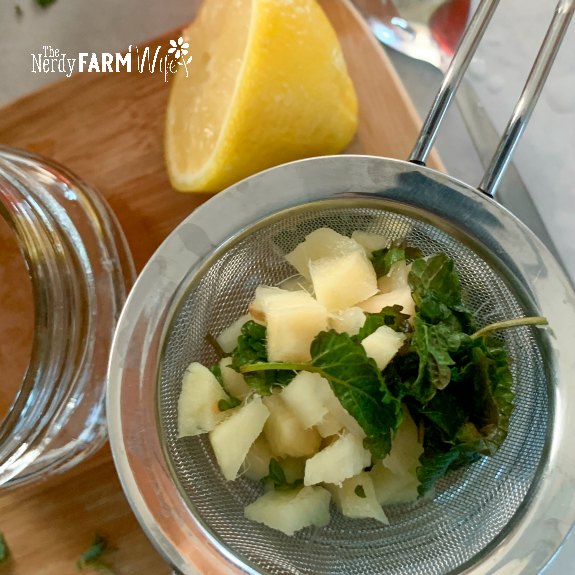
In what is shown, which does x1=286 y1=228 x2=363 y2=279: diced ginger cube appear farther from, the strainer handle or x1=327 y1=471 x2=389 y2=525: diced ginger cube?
x1=327 y1=471 x2=389 y2=525: diced ginger cube

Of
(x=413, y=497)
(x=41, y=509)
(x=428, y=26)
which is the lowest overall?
(x=41, y=509)

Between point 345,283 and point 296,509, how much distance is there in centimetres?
29

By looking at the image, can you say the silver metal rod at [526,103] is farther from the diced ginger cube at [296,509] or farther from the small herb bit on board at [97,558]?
the small herb bit on board at [97,558]

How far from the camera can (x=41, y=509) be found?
0.96m

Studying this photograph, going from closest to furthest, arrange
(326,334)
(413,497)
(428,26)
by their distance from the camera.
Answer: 1. (326,334)
2. (413,497)
3. (428,26)

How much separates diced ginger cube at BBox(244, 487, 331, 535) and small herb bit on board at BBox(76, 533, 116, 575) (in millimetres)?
242

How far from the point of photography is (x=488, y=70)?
1110 millimetres

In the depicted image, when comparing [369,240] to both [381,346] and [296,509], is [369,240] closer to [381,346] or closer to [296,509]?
[381,346]

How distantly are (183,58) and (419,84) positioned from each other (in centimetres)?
40

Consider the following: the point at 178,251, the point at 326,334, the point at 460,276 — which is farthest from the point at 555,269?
the point at 178,251

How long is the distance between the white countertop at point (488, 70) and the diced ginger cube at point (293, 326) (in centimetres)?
45

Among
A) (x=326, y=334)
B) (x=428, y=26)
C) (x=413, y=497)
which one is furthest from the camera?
(x=428, y=26)

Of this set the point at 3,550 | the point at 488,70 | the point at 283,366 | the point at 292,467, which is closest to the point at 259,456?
the point at 292,467

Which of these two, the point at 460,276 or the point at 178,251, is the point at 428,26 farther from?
the point at 178,251
